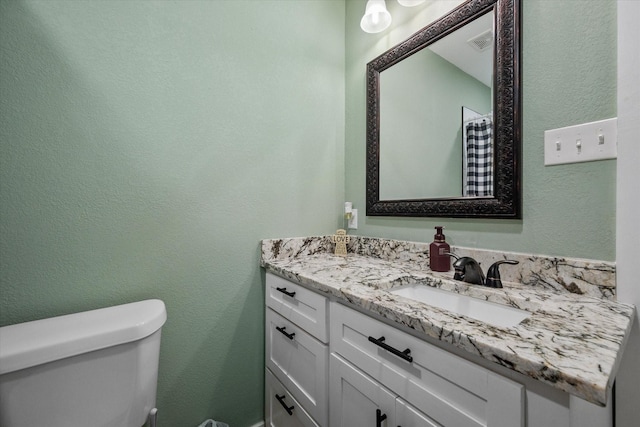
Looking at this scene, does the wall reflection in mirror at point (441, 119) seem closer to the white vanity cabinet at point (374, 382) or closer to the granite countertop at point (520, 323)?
the granite countertop at point (520, 323)

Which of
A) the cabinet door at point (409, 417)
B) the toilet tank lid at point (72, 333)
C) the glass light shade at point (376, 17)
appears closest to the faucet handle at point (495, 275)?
the cabinet door at point (409, 417)

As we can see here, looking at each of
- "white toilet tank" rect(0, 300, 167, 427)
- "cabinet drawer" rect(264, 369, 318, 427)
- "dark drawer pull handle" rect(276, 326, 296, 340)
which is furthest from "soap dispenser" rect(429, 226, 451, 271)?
"white toilet tank" rect(0, 300, 167, 427)

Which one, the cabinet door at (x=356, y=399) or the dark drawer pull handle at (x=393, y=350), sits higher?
the dark drawer pull handle at (x=393, y=350)

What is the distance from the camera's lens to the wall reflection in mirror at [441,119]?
3.34 feet

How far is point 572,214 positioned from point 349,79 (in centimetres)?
129

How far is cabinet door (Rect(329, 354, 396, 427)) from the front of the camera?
70 cm

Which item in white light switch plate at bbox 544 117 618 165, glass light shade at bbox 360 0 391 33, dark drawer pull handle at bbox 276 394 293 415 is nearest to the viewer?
white light switch plate at bbox 544 117 618 165

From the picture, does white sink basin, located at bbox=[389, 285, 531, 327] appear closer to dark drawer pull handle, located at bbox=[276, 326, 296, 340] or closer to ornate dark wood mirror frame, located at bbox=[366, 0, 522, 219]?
ornate dark wood mirror frame, located at bbox=[366, 0, 522, 219]

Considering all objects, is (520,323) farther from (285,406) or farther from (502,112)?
(285,406)

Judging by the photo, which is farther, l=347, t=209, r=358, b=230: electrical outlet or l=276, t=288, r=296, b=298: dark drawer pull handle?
l=347, t=209, r=358, b=230: electrical outlet

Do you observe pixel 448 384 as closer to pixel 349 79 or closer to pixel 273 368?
pixel 273 368

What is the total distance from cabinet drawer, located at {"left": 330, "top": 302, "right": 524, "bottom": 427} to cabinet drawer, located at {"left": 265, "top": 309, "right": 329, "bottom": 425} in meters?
0.17

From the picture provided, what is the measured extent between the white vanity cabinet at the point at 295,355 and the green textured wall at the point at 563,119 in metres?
0.69

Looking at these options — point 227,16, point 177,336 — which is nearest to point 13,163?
point 177,336
